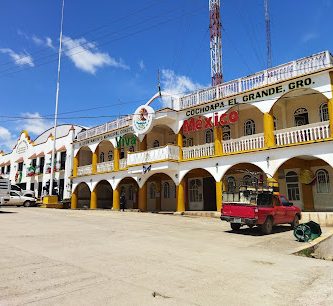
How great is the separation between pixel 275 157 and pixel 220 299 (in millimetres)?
13946

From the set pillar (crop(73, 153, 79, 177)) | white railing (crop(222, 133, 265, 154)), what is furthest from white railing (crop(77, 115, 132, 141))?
white railing (crop(222, 133, 265, 154))

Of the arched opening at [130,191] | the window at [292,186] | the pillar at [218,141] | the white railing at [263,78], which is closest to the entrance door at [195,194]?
the pillar at [218,141]

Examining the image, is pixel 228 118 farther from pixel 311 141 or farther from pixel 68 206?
pixel 68 206

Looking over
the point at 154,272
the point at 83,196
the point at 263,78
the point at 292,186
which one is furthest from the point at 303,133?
the point at 83,196

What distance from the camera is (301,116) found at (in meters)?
20.3

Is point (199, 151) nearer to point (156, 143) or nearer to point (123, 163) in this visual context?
point (156, 143)

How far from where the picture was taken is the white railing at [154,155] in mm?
22750

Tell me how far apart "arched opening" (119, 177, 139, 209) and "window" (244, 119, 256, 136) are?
1275 centimetres

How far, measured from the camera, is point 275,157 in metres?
18.1

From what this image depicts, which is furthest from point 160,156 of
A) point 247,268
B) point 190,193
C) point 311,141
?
point 247,268

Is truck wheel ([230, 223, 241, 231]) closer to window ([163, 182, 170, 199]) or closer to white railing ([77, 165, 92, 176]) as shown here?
window ([163, 182, 170, 199])

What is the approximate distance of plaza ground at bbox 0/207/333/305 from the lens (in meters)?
5.29

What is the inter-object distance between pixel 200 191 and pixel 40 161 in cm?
2367

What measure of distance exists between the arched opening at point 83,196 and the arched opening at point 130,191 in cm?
441
